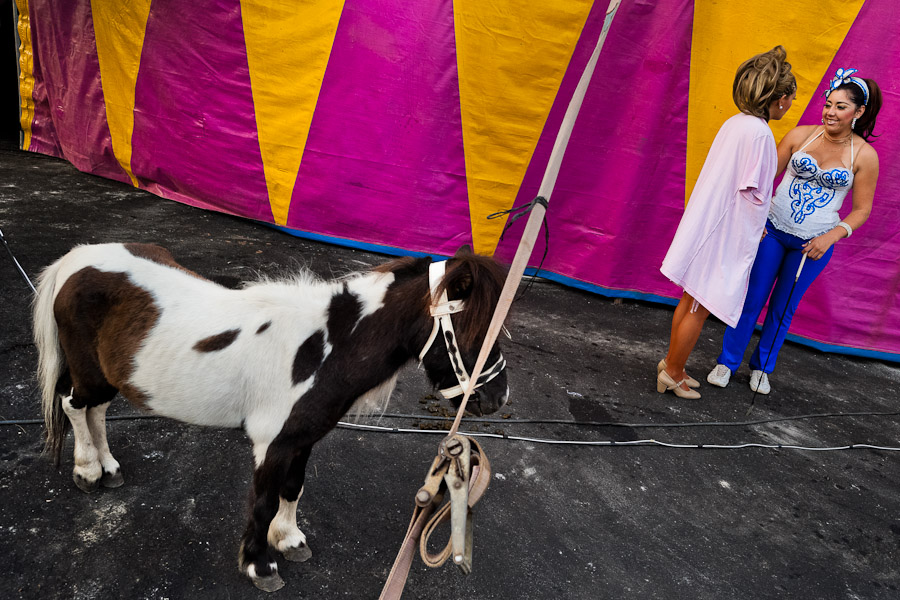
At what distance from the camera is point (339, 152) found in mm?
5805

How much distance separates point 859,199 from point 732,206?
0.99 m

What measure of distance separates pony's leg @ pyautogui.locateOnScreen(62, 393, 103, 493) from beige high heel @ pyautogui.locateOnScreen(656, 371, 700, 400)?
138 inches

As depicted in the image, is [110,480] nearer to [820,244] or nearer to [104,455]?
[104,455]

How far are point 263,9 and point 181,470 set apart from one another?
4.49m

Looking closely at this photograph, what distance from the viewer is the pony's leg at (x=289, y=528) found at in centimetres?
237

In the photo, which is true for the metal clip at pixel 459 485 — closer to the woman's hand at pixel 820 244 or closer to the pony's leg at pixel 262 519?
the pony's leg at pixel 262 519

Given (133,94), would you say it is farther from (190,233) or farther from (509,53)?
(509,53)

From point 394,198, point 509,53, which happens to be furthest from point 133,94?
point 509,53

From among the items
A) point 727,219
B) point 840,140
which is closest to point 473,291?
point 727,219

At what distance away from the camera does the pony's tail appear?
8.11 ft

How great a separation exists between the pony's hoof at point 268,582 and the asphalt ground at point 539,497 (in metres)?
0.05

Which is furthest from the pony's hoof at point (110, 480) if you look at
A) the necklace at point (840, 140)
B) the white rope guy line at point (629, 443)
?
the necklace at point (840, 140)

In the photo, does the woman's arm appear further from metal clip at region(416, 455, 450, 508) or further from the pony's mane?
metal clip at region(416, 455, 450, 508)

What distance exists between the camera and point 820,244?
402 centimetres
